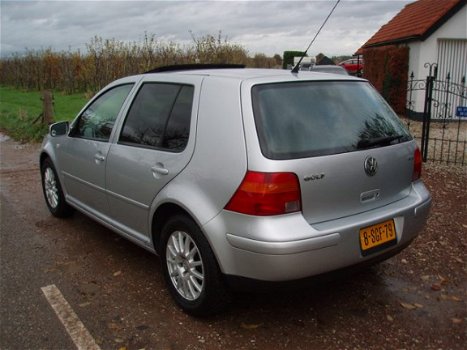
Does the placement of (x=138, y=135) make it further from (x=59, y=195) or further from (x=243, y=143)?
(x=59, y=195)

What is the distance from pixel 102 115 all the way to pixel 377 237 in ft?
9.13

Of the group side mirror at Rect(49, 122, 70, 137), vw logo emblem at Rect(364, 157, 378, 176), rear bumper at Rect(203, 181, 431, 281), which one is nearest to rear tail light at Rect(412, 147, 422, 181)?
vw logo emblem at Rect(364, 157, 378, 176)

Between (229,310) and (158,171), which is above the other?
(158,171)

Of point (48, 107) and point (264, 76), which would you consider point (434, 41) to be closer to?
point (48, 107)

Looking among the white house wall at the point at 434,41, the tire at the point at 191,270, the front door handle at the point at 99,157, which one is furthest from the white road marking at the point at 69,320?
the white house wall at the point at 434,41

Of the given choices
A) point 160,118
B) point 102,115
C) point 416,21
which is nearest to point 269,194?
point 160,118

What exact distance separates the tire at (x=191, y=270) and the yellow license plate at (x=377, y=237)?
0.95m

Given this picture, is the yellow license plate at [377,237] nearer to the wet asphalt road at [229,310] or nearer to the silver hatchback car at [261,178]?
the silver hatchback car at [261,178]

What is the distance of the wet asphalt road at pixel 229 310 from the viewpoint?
10.2 feet

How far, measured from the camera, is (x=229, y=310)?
11.5 ft

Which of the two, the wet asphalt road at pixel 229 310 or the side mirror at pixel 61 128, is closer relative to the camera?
the wet asphalt road at pixel 229 310

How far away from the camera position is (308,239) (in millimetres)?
2783

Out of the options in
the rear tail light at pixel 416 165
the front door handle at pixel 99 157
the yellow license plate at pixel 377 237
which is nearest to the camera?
the yellow license plate at pixel 377 237

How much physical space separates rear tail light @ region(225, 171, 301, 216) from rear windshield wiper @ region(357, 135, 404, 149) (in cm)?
62
